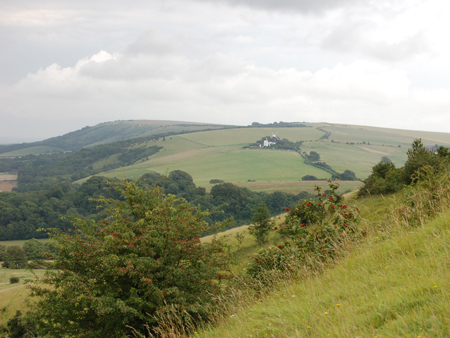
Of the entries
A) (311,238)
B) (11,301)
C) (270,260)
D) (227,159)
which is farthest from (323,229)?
(227,159)

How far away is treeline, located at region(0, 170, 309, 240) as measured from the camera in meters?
75.7

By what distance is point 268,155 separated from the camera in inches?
5246

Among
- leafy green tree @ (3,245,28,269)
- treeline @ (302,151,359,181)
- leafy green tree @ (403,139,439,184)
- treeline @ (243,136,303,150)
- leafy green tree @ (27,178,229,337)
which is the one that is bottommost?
leafy green tree @ (3,245,28,269)

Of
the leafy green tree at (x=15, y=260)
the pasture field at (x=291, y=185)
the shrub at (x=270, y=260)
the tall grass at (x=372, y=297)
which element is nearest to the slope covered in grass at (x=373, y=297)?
the tall grass at (x=372, y=297)

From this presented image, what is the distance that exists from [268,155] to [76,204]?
78.2 metres

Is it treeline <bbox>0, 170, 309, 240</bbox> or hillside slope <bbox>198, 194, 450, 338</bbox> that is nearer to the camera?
hillside slope <bbox>198, 194, 450, 338</bbox>

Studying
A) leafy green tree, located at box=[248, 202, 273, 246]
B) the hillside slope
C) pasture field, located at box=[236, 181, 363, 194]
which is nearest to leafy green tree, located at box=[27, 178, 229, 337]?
the hillside slope

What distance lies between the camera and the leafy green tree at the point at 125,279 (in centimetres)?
712

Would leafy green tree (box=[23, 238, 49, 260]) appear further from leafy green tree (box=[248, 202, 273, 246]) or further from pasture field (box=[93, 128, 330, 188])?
pasture field (box=[93, 128, 330, 188])

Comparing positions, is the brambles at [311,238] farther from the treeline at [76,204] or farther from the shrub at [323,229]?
the treeline at [76,204]

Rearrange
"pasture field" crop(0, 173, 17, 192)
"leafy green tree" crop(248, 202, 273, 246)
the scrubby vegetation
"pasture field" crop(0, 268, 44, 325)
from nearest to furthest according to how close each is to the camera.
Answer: the scrubby vegetation
"leafy green tree" crop(248, 202, 273, 246)
"pasture field" crop(0, 268, 44, 325)
"pasture field" crop(0, 173, 17, 192)

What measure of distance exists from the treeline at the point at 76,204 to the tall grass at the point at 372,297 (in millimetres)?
64328

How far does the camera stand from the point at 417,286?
3.50 m

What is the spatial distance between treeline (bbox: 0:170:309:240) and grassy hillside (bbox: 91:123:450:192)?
1004 centimetres
